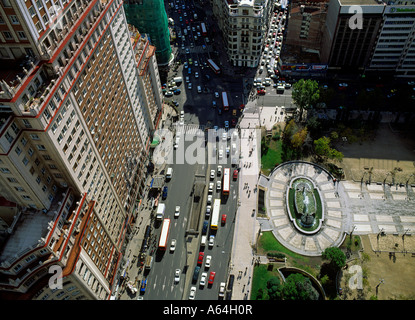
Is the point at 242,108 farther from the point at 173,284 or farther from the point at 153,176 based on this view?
the point at 173,284

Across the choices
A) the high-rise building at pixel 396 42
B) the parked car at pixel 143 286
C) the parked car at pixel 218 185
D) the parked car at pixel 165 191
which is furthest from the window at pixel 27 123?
the high-rise building at pixel 396 42

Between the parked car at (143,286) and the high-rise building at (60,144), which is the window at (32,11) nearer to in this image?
the high-rise building at (60,144)

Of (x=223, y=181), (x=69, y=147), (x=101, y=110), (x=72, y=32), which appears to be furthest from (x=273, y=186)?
(x=72, y=32)

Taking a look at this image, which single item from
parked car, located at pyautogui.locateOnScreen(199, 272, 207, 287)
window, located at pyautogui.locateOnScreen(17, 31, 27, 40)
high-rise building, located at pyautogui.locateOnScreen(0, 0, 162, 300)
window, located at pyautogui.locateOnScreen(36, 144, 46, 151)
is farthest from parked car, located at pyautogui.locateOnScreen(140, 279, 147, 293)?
window, located at pyautogui.locateOnScreen(17, 31, 27, 40)

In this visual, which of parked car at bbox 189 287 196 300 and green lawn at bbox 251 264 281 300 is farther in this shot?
green lawn at bbox 251 264 281 300

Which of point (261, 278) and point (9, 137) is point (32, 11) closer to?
point (9, 137)

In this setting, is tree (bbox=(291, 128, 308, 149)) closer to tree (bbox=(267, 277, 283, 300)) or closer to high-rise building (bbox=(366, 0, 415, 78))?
tree (bbox=(267, 277, 283, 300))
